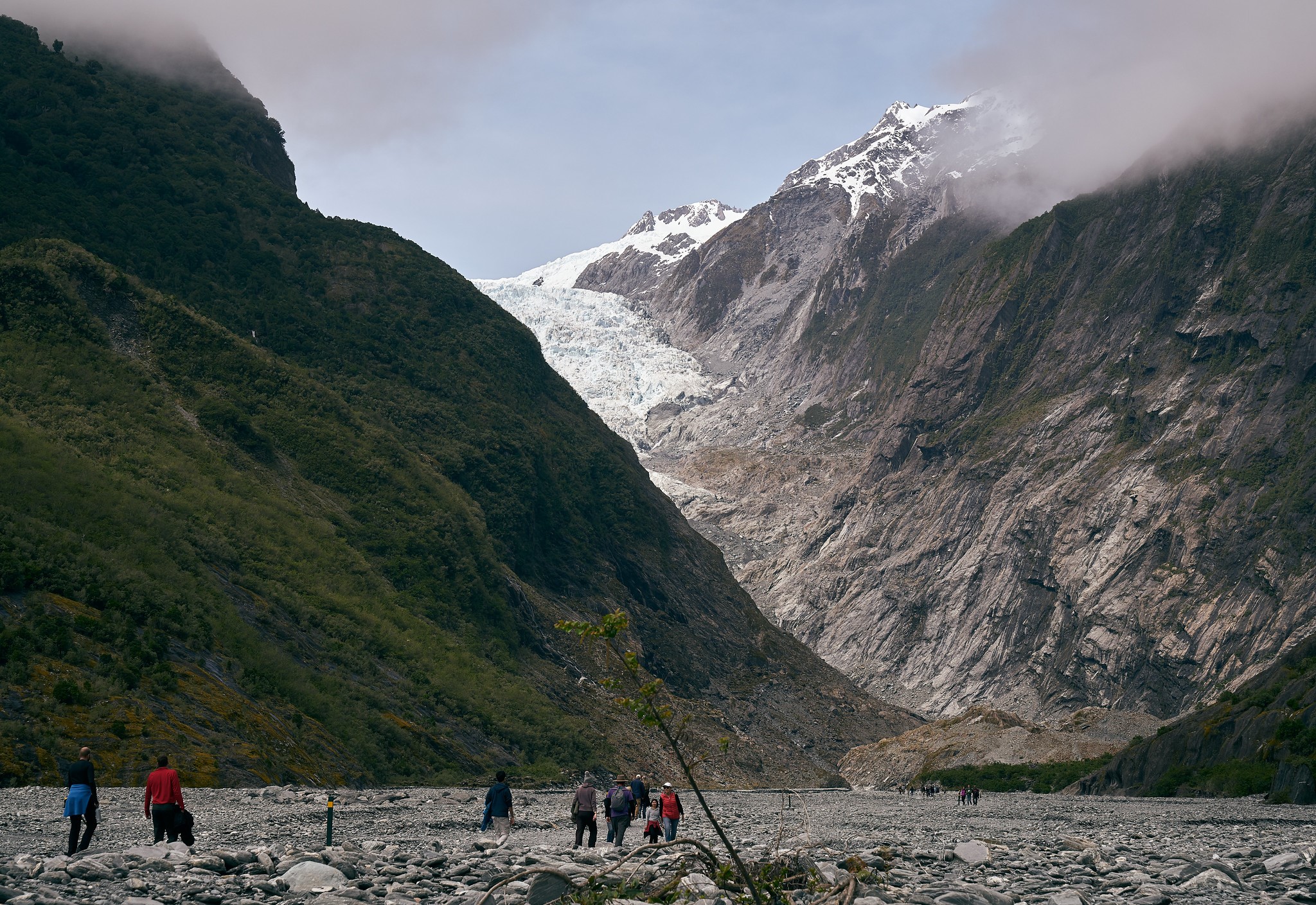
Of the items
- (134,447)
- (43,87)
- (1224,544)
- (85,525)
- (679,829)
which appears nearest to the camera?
Result: (679,829)

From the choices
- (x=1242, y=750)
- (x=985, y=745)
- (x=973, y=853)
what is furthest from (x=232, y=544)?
(x=985, y=745)

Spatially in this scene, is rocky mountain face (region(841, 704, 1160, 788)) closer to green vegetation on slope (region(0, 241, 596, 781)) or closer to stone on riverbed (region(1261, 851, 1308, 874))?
green vegetation on slope (region(0, 241, 596, 781))

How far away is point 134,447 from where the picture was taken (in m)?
66.1

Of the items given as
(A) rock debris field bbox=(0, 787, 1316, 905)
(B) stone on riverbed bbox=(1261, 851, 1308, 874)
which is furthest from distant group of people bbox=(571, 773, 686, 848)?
(B) stone on riverbed bbox=(1261, 851, 1308, 874)

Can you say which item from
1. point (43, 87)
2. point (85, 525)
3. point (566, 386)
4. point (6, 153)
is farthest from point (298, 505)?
point (566, 386)

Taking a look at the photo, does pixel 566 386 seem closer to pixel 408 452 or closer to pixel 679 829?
pixel 408 452

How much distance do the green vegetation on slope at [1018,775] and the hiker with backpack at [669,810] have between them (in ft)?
272

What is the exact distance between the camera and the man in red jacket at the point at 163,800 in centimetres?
2142

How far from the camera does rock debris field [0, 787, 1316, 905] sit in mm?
16062

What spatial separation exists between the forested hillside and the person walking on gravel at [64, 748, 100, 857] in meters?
14.2

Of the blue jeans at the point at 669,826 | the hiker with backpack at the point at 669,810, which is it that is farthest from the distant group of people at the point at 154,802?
the blue jeans at the point at 669,826

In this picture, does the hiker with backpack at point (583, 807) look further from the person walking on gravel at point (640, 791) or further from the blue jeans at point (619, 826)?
the person walking on gravel at point (640, 791)

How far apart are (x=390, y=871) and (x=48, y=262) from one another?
227 feet

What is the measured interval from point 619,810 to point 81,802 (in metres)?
11.7
